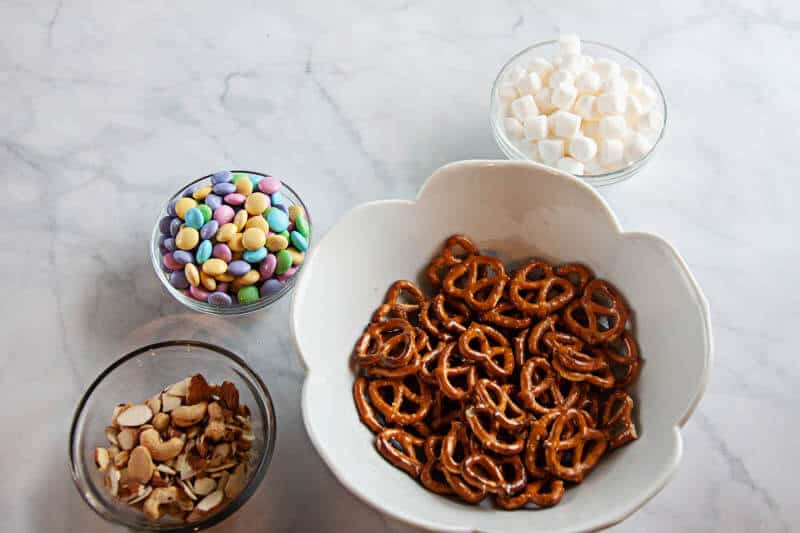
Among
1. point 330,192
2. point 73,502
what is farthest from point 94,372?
point 330,192

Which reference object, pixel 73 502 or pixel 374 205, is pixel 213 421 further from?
pixel 374 205

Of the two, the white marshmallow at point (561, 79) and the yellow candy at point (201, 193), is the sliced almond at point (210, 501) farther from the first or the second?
the white marshmallow at point (561, 79)

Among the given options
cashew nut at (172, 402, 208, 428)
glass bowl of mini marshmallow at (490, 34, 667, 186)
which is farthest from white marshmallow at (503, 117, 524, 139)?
cashew nut at (172, 402, 208, 428)

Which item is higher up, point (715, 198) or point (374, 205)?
point (374, 205)

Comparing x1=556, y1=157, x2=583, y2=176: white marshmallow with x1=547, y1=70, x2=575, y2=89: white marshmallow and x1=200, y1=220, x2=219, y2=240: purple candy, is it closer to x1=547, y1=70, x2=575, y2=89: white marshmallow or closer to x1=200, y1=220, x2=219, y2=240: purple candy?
x1=547, y1=70, x2=575, y2=89: white marshmallow

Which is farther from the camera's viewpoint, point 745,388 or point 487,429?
point 745,388

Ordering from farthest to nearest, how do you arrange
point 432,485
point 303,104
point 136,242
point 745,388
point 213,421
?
point 303,104 → point 136,242 → point 745,388 → point 213,421 → point 432,485
